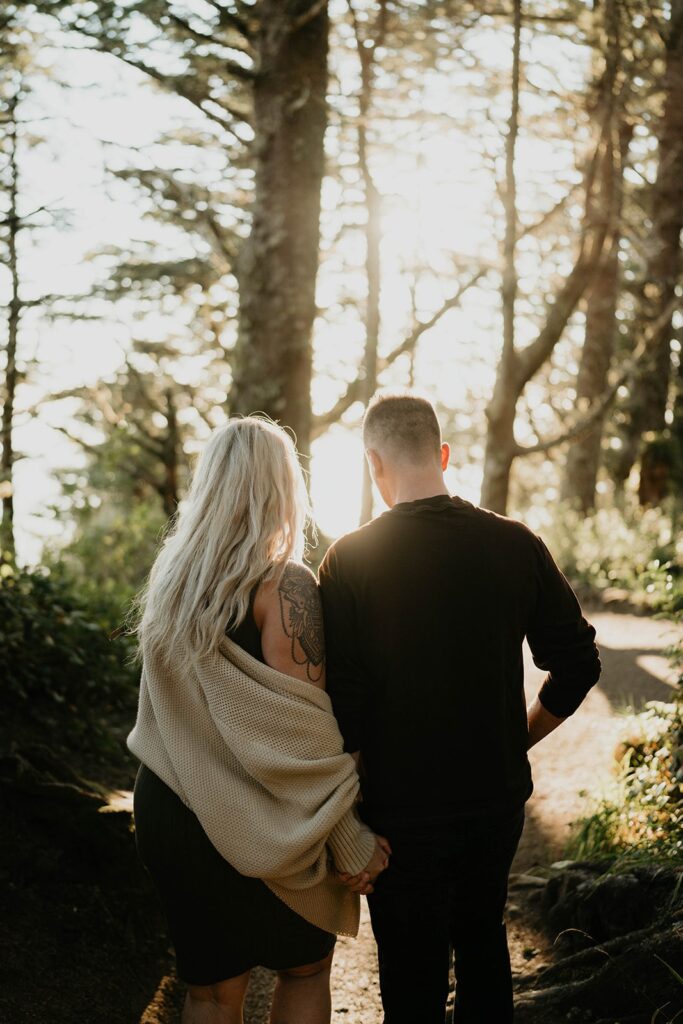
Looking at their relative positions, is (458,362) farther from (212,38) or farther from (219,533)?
(219,533)

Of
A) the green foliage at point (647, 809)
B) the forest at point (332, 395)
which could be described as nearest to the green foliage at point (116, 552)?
the forest at point (332, 395)

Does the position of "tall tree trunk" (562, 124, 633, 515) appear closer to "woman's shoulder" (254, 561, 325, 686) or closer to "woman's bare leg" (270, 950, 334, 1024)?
"woman's shoulder" (254, 561, 325, 686)

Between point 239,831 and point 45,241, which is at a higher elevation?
A: point 45,241

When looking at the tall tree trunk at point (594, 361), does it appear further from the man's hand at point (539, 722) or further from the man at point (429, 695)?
the man at point (429, 695)

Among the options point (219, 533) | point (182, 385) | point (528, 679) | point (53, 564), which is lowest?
point (528, 679)

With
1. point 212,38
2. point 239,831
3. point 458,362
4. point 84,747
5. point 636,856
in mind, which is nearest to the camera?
point 239,831

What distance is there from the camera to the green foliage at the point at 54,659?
6.33 meters

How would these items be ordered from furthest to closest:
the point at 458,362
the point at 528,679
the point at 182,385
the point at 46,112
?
the point at 458,362, the point at 182,385, the point at 46,112, the point at 528,679

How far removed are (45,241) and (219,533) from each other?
16.5 meters

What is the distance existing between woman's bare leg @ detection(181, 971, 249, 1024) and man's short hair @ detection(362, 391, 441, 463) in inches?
68.4

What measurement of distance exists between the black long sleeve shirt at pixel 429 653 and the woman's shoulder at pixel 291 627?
4 cm

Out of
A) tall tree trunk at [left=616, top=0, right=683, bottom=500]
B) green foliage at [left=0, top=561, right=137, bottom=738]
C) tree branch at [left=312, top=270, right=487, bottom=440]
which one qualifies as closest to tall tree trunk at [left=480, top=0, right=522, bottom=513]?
tree branch at [left=312, top=270, right=487, bottom=440]

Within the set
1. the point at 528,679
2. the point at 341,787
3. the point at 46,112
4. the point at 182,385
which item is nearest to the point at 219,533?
the point at 341,787

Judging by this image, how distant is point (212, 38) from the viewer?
8.61 metres
